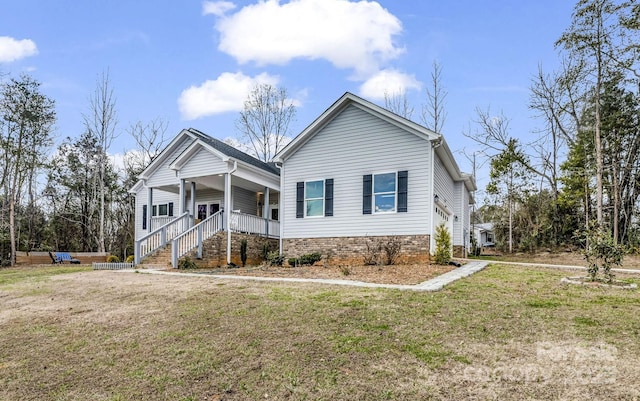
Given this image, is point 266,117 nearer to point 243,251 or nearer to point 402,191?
point 243,251

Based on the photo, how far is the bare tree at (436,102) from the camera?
29062 millimetres

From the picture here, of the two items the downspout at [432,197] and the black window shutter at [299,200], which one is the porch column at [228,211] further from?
the downspout at [432,197]

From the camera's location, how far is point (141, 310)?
7469 millimetres

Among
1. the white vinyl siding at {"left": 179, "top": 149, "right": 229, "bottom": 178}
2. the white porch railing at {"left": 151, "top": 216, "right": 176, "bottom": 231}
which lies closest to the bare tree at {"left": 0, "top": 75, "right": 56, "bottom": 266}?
the white porch railing at {"left": 151, "top": 216, "right": 176, "bottom": 231}

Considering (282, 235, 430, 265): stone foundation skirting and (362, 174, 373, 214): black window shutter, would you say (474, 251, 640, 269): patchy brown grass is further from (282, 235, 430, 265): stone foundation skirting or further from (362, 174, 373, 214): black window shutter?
(362, 174, 373, 214): black window shutter

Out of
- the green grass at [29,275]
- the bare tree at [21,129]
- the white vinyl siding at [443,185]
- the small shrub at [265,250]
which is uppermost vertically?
the bare tree at [21,129]

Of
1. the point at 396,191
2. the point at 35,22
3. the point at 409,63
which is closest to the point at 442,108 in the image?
the point at 409,63

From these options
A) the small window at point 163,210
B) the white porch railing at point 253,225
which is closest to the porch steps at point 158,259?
the white porch railing at point 253,225

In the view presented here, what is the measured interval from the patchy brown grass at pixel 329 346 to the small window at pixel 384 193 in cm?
651

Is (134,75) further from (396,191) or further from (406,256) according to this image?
(406,256)

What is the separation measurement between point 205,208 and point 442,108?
18.1 m

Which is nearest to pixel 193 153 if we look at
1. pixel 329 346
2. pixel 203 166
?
pixel 203 166

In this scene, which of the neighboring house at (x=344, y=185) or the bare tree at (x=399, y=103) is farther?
the bare tree at (x=399, y=103)

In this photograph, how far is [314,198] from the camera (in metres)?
16.2
